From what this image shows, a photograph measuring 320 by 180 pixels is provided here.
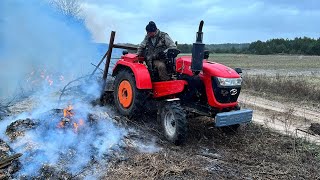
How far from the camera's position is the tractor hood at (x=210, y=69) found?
7367 millimetres

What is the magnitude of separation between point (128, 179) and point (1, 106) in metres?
4.35

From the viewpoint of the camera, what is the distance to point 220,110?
7.53 meters

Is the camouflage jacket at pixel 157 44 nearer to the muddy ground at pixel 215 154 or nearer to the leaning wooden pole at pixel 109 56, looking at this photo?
the leaning wooden pole at pixel 109 56

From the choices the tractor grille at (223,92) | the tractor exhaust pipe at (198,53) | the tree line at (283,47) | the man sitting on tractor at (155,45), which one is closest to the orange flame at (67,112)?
the man sitting on tractor at (155,45)

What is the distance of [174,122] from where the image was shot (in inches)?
295

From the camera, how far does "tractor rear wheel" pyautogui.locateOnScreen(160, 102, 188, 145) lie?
282 inches

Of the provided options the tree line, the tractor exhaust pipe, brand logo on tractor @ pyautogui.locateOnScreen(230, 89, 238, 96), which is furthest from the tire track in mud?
the tree line

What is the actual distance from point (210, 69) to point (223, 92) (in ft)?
1.60

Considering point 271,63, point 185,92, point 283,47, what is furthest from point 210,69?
point 283,47

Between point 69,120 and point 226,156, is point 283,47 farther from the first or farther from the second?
point 69,120

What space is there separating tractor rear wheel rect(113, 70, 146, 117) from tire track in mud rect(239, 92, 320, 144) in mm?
3176

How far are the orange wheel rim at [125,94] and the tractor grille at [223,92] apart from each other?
2.12 m

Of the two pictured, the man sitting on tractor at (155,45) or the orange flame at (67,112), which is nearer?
the orange flame at (67,112)

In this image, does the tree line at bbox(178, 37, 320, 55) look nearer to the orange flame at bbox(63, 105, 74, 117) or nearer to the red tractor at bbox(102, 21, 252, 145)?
the red tractor at bbox(102, 21, 252, 145)
